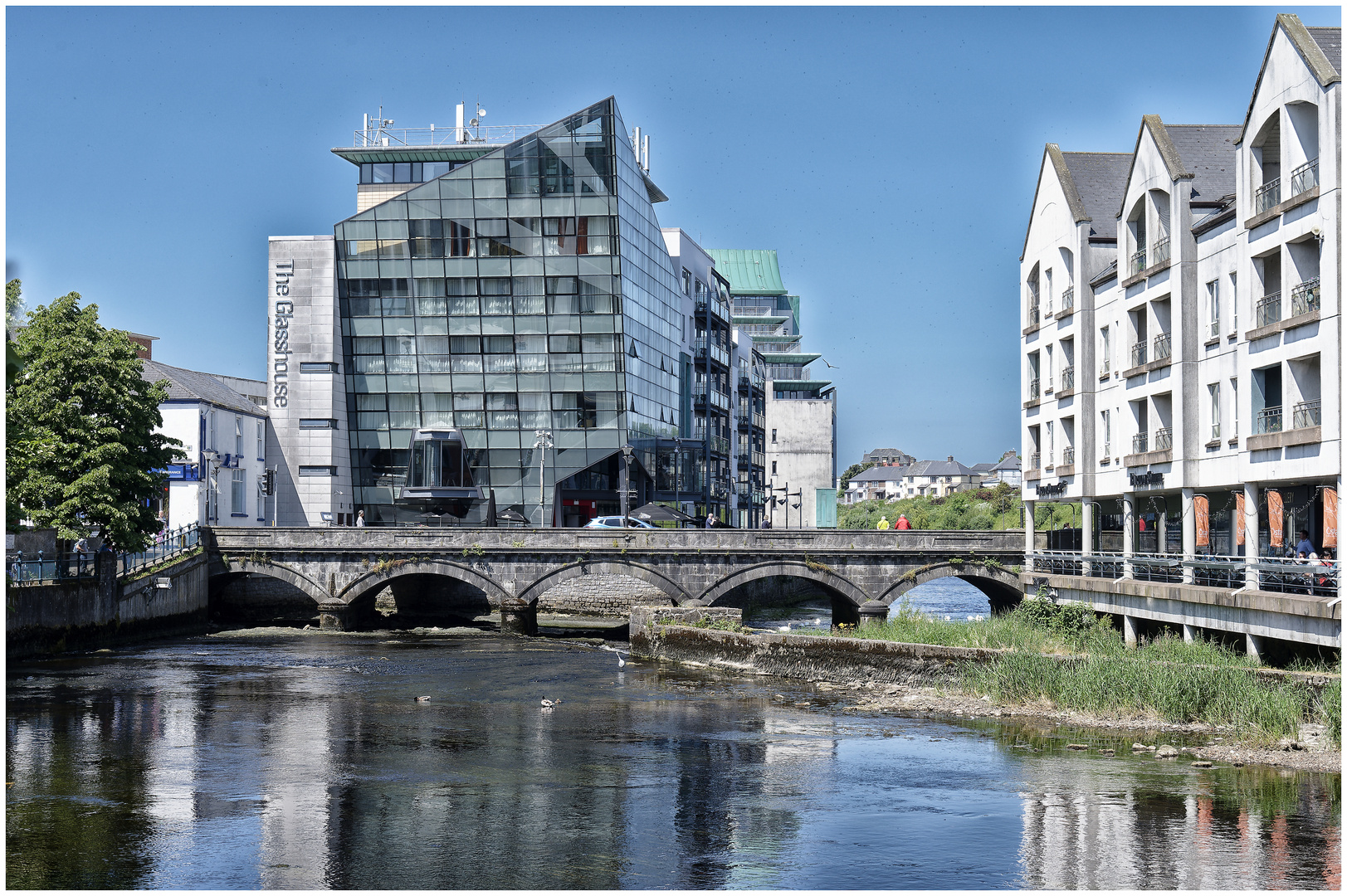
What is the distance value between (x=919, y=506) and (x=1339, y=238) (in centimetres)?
14396

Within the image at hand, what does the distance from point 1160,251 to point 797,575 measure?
59.3 ft

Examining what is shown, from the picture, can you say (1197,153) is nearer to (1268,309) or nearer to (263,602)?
(1268,309)

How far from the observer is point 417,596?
6109 cm

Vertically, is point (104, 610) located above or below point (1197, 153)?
below

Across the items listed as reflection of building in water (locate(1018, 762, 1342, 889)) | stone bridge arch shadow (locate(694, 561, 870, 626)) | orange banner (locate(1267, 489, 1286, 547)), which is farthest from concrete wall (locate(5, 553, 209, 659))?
orange banner (locate(1267, 489, 1286, 547))

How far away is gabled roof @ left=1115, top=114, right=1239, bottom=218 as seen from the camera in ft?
121

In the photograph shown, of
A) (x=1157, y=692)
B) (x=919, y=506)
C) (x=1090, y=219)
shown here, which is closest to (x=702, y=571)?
(x=1090, y=219)

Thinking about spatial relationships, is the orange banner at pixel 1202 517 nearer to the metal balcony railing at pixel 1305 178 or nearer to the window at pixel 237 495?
the metal balcony railing at pixel 1305 178

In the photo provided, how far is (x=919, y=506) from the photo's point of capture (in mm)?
169000

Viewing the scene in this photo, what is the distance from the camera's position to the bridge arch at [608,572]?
50.0 meters

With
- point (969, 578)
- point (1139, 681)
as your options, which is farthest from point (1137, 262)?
point (1139, 681)

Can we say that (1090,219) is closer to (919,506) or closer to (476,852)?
(476,852)

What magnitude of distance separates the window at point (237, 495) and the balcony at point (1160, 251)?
50.6 m

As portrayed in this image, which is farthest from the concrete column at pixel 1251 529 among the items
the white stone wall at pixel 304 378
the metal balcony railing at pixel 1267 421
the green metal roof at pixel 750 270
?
the green metal roof at pixel 750 270
